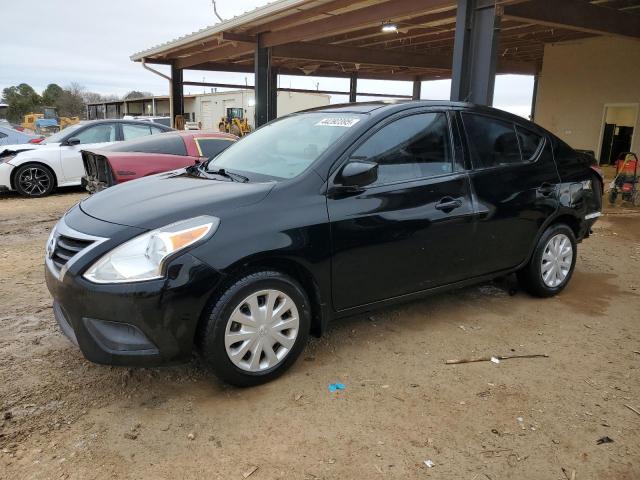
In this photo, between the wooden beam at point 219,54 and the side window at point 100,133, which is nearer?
the side window at point 100,133

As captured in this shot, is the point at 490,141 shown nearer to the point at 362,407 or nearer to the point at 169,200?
the point at 362,407

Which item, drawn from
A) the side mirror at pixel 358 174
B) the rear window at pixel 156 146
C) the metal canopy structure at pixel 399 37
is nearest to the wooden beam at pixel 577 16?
the metal canopy structure at pixel 399 37

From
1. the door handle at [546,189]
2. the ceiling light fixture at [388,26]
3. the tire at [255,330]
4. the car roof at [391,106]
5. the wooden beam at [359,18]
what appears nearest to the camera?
the tire at [255,330]

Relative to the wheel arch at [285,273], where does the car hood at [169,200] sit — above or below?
above

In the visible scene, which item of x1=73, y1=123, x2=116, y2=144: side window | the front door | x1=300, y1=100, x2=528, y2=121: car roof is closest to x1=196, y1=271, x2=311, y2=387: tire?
the front door

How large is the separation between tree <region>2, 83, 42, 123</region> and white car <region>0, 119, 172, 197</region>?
5135cm

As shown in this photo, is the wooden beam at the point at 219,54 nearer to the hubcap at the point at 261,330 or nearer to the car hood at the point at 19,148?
the car hood at the point at 19,148

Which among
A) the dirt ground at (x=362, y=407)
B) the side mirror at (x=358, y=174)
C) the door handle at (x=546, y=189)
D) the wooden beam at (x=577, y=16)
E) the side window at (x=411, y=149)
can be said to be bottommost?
the dirt ground at (x=362, y=407)

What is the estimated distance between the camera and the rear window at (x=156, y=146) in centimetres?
682

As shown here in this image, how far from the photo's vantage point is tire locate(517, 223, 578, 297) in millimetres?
4480

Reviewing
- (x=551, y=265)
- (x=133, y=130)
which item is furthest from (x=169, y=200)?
(x=133, y=130)

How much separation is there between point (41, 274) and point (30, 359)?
2041 millimetres

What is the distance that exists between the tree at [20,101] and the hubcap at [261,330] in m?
60.7

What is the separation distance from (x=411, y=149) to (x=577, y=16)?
20.9 ft
